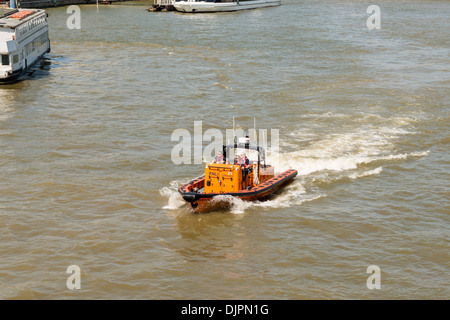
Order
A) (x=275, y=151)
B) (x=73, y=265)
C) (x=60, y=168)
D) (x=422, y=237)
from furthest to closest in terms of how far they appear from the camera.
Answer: (x=275, y=151) < (x=60, y=168) < (x=422, y=237) < (x=73, y=265)

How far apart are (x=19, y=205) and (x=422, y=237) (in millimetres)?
14740

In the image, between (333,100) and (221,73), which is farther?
(221,73)

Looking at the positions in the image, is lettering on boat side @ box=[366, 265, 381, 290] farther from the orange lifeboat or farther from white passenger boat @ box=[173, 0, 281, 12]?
white passenger boat @ box=[173, 0, 281, 12]

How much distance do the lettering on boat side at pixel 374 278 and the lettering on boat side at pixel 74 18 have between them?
63.3 meters

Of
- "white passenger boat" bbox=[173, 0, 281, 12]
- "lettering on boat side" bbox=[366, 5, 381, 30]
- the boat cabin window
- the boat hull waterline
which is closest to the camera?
the boat hull waterline

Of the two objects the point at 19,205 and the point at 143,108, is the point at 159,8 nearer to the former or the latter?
the point at 143,108

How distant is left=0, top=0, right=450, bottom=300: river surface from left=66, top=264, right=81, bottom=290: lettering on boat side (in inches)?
9.6

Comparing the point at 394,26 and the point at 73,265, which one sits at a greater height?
the point at 394,26

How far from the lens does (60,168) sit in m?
27.7

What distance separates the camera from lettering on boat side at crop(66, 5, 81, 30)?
77.4 meters

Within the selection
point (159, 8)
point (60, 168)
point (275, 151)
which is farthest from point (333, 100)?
point (159, 8)

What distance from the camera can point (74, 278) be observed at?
1844cm
